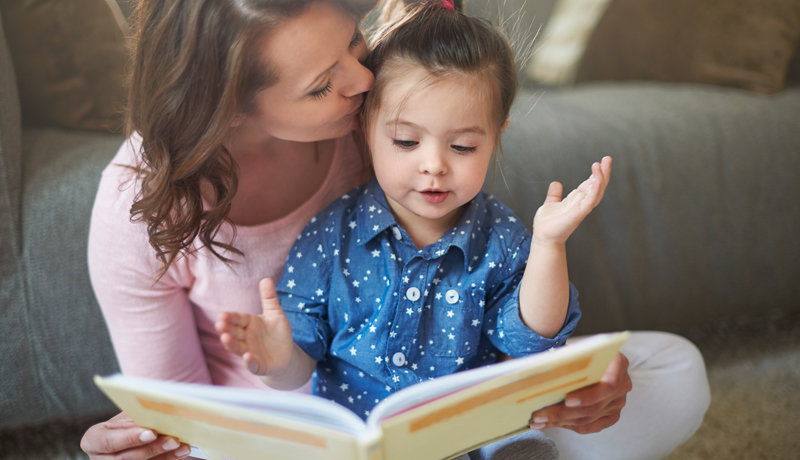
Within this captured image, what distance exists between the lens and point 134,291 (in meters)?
0.96

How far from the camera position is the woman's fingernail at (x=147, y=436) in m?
0.76

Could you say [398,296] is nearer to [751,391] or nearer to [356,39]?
[356,39]

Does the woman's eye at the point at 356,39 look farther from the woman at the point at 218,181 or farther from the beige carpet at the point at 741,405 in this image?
the beige carpet at the point at 741,405

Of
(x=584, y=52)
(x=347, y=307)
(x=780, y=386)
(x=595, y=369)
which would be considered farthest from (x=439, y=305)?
(x=584, y=52)

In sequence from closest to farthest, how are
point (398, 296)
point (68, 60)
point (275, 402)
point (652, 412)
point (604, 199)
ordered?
point (275, 402) < point (398, 296) < point (652, 412) < point (68, 60) < point (604, 199)

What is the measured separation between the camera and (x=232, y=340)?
0.72 meters

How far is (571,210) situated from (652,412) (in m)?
0.49

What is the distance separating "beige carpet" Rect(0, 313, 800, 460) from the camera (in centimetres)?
126

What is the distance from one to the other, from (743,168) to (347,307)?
3.14 feet

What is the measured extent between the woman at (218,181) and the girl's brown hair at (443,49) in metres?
0.03

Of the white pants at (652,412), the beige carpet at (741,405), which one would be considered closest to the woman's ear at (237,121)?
the white pants at (652,412)

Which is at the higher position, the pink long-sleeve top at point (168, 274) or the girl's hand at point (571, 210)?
the girl's hand at point (571, 210)

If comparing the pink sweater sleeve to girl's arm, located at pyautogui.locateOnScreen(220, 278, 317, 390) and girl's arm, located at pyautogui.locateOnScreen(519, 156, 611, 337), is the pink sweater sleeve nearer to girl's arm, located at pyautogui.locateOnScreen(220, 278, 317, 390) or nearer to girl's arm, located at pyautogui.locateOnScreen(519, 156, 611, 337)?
girl's arm, located at pyautogui.locateOnScreen(220, 278, 317, 390)

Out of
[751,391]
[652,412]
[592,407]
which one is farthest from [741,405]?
[592,407]
